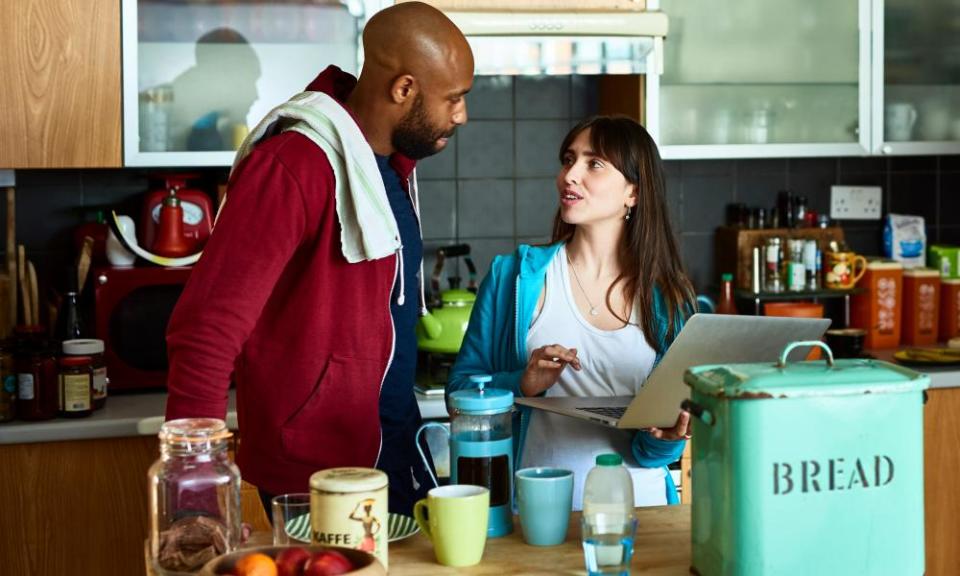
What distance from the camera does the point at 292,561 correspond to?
1.24 meters

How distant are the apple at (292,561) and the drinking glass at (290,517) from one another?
185 millimetres

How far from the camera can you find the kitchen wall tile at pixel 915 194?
3746 millimetres

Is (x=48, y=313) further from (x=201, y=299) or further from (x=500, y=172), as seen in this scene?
(x=201, y=299)

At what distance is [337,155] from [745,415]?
75cm

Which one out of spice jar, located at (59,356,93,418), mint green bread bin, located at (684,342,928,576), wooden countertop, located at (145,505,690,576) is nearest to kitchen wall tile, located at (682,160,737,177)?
spice jar, located at (59,356,93,418)

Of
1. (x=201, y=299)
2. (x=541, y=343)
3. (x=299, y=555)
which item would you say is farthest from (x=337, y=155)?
(x=299, y=555)

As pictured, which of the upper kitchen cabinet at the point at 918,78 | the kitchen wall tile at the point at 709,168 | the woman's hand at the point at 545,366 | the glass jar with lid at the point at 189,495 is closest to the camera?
the glass jar with lid at the point at 189,495

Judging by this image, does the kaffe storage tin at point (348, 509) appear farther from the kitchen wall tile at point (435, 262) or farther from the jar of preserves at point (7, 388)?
Answer: the kitchen wall tile at point (435, 262)

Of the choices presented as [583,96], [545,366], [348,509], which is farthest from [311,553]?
[583,96]

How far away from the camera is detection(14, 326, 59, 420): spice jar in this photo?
2.71 metres

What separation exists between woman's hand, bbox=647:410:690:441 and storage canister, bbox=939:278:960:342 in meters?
1.86

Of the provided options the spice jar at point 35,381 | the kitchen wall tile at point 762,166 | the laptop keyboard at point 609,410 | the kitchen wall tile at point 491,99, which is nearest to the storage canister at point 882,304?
the kitchen wall tile at point 762,166

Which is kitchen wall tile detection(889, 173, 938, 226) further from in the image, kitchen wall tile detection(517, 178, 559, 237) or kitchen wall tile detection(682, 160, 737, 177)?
kitchen wall tile detection(517, 178, 559, 237)

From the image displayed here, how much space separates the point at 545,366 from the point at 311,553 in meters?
0.81
